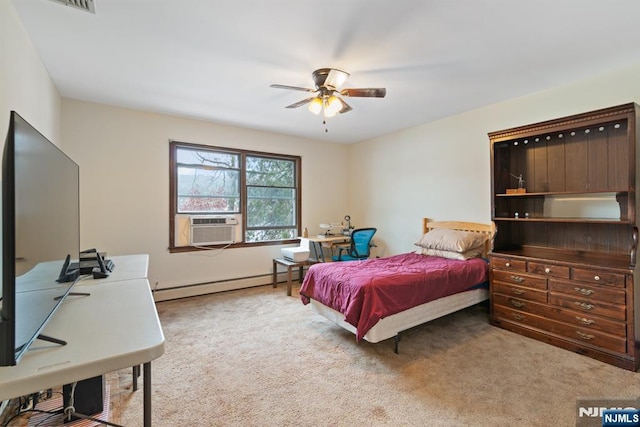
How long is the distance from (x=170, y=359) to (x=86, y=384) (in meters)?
0.77

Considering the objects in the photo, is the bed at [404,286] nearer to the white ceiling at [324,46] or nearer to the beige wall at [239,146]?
the beige wall at [239,146]

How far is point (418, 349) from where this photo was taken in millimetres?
2604

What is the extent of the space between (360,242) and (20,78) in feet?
13.1

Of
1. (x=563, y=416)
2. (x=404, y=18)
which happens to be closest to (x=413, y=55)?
(x=404, y=18)

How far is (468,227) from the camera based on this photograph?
12.4ft

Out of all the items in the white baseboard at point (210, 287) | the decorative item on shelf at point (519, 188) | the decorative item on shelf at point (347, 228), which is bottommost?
the white baseboard at point (210, 287)

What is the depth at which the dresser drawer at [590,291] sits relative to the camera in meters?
2.29

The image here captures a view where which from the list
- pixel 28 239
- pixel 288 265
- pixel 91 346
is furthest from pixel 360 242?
pixel 28 239

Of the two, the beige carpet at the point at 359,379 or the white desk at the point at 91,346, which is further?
the beige carpet at the point at 359,379

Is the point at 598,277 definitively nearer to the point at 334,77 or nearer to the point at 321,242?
the point at 334,77

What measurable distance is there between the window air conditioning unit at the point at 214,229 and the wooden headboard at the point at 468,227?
2.98m

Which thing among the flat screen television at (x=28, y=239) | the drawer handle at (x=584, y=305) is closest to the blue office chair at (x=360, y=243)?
the drawer handle at (x=584, y=305)

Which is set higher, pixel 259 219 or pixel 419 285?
pixel 259 219

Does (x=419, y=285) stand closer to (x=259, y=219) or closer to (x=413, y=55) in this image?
(x=413, y=55)
